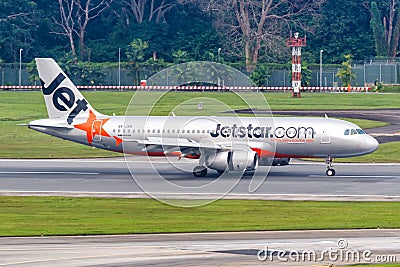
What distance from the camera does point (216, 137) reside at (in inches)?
2188

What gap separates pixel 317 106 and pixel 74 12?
61.7 meters

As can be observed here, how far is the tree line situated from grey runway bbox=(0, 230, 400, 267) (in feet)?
367

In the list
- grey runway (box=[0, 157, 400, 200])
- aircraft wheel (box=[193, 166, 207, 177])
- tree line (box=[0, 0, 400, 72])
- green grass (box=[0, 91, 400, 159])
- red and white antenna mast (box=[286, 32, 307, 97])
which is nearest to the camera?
grey runway (box=[0, 157, 400, 200])

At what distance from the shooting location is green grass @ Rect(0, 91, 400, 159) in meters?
75.4

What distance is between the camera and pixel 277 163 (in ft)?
185

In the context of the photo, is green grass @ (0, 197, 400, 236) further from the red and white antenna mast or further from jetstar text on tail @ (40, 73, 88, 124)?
the red and white antenna mast

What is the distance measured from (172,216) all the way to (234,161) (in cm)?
1323

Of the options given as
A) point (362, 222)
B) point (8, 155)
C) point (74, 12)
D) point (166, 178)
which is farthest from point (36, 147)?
point (74, 12)

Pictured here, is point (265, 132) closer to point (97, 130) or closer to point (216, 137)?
point (216, 137)

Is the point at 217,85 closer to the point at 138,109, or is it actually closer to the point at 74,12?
the point at 138,109

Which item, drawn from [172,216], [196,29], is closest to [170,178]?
[172,216]

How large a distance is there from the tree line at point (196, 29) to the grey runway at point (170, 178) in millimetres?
83988

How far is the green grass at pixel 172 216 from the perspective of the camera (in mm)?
36000

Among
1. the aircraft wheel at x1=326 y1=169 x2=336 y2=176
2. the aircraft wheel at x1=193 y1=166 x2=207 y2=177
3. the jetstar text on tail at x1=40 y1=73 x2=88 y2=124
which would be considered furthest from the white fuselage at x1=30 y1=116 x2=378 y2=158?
the jetstar text on tail at x1=40 y1=73 x2=88 y2=124
